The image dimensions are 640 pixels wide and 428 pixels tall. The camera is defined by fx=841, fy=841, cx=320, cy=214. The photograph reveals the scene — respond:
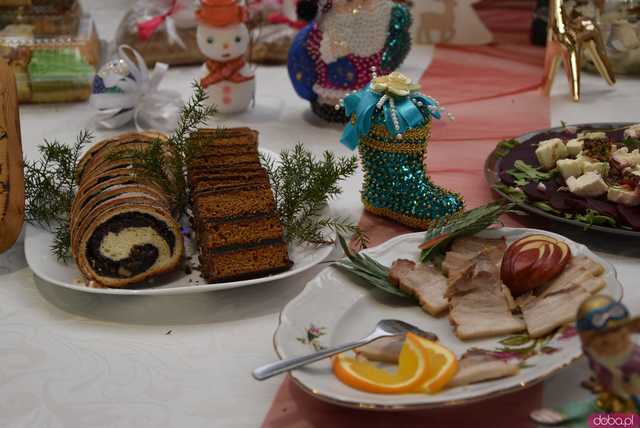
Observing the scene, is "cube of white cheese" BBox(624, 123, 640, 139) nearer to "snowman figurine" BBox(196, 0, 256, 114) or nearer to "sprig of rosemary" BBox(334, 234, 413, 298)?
"sprig of rosemary" BBox(334, 234, 413, 298)

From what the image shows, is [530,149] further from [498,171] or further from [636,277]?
[636,277]

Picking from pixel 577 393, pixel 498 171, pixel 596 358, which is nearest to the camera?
pixel 596 358

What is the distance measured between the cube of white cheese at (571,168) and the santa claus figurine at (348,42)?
1.47 ft

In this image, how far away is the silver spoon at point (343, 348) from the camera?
0.70 metres

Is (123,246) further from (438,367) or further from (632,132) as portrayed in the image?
(632,132)

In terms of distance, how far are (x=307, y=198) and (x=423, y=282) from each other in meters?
0.23

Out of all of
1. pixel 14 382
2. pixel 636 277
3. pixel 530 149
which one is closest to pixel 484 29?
pixel 530 149

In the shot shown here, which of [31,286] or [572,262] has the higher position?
[572,262]

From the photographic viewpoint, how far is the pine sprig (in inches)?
36.4

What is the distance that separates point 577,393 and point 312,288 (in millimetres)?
270

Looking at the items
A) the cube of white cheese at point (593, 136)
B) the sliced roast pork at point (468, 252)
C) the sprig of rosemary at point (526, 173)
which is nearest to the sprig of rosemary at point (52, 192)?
the sliced roast pork at point (468, 252)

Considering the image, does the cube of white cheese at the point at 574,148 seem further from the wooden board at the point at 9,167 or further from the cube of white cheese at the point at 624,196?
the wooden board at the point at 9,167

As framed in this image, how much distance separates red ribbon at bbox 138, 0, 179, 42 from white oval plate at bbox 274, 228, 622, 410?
1091mm

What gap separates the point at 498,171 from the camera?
1.19 metres
